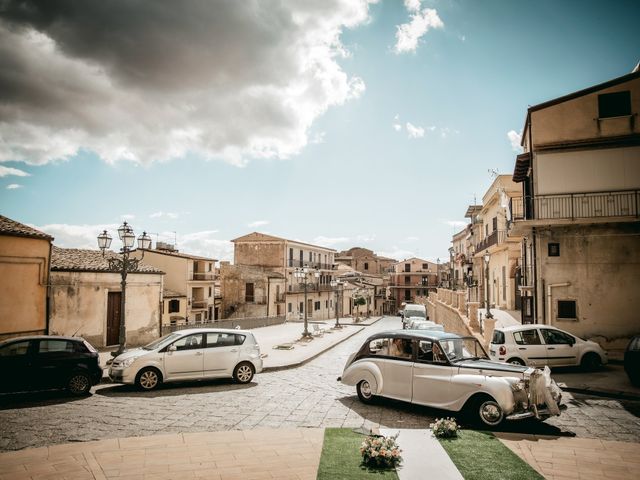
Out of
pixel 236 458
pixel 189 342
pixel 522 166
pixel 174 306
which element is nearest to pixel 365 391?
pixel 236 458

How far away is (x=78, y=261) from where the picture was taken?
18.1 metres

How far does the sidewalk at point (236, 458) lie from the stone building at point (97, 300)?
12.3 meters

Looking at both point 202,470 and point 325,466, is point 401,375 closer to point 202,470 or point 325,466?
point 325,466

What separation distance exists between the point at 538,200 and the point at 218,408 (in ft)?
46.4

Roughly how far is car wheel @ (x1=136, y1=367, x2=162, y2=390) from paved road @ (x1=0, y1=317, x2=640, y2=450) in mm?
283

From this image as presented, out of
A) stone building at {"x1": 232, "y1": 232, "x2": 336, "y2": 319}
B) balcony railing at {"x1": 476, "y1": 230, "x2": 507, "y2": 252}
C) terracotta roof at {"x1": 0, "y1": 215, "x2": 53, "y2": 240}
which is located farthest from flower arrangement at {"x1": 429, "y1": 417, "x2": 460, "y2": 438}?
stone building at {"x1": 232, "y1": 232, "x2": 336, "y2": 319}

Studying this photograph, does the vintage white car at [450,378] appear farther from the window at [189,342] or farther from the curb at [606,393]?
the window at [189,342]

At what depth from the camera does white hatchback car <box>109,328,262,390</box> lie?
32.3 feet

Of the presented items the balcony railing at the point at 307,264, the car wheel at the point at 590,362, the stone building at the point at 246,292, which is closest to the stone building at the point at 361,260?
the balcony railing at the point at 307,264

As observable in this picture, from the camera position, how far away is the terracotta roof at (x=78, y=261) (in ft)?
55.3

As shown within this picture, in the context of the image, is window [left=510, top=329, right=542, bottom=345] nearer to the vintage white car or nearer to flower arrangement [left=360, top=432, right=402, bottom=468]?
the vintage white car

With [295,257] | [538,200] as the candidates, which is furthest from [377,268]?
[538,200]

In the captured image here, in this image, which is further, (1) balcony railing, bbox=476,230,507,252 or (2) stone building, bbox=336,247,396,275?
(2) stone building, bbox=336,247,396,275

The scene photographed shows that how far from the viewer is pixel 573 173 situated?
52.2ft
